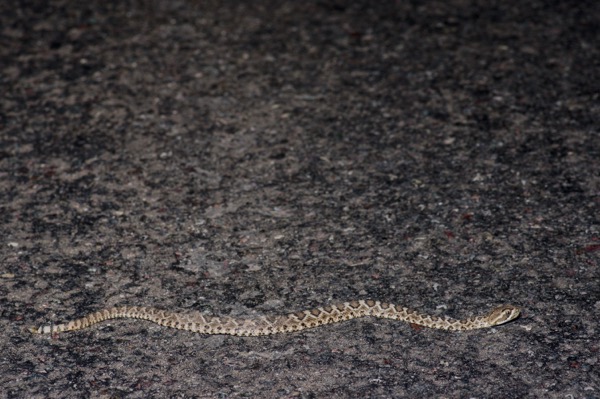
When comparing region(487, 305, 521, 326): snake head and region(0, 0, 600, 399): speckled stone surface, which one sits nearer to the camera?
region(0, 0, 600, 399): speckled stone surface

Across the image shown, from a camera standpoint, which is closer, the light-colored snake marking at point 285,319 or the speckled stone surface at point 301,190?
the speckled stone surface at point 301,190

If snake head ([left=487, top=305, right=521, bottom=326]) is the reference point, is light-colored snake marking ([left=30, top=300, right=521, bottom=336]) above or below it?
below

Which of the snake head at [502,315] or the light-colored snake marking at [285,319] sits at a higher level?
the snake head at [502,315]

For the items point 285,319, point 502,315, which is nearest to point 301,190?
point 285,319

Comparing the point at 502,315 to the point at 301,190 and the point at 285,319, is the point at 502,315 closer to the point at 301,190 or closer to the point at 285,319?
the point at 285,319

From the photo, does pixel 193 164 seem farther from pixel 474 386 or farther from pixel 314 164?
pixel 474 386
